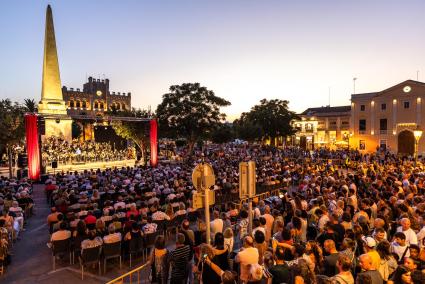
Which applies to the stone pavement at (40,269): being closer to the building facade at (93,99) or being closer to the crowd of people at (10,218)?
the crowd of people at (10,218)

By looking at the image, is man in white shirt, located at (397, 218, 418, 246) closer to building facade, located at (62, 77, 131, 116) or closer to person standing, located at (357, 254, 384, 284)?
person standing, located at (357, 254, 384, 284)

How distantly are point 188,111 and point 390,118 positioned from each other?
1180 inches

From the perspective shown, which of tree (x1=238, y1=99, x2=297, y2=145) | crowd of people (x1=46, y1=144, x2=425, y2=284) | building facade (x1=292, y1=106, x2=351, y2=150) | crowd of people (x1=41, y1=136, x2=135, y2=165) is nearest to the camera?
crowd of people (x1=46, y1=144, x2=425, y2=284)

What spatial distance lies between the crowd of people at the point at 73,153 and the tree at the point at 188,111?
7028mm

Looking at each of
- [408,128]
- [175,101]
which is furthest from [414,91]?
[175,101]

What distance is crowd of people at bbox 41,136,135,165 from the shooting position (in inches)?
1206

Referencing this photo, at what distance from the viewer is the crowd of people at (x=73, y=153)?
3062 centimetres

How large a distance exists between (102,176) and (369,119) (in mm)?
41139

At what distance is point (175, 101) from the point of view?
34.1m

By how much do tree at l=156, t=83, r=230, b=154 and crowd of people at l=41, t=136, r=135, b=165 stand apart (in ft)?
23.1

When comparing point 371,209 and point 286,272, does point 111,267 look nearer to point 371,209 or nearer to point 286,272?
point 286,272

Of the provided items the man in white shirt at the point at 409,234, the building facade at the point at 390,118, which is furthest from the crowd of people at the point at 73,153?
the building facade at the point at 390,118

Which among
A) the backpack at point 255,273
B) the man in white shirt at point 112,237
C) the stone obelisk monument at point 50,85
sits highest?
the stone obelisk monument at point 50,85

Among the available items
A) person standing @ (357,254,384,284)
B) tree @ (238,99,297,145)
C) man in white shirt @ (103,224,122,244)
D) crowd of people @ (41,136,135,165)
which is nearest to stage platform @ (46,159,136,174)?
crowd of people @ (41,136,135,165)
